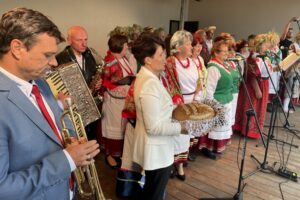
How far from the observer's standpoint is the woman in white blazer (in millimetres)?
1670

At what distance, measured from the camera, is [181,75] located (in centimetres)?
261

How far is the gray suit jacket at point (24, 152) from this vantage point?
2.89ft

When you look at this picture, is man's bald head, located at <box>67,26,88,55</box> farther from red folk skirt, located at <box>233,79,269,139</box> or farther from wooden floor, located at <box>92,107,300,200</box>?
red folk skirt, located at <box>233,79,269,139</box>

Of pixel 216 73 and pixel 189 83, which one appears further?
pixel 216 73

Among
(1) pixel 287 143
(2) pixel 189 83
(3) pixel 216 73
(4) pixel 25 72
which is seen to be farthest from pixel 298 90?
(4) pixel 25 72

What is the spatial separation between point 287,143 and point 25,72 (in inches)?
154

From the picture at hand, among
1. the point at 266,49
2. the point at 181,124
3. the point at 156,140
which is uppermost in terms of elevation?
the point at 266,49

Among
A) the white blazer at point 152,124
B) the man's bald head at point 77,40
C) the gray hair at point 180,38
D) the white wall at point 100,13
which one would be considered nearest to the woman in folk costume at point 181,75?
the gray hair at point 180,38

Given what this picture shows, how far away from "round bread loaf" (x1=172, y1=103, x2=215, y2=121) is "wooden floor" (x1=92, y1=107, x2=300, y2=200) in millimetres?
1042

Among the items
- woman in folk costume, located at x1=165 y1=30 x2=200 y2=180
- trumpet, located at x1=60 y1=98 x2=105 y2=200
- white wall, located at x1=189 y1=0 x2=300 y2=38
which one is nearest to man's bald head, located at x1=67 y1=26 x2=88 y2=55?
woman in folk costume, located at x1=165 y1=30 x2=200 y2=180

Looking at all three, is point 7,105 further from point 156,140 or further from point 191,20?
point 191,20

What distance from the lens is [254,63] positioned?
12.2ft

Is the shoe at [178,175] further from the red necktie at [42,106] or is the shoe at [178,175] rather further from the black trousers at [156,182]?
the red necktie at [42,106]

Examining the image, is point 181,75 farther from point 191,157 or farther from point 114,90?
point 191,157
